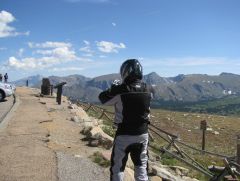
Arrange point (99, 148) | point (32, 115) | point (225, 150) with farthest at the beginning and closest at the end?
1. point (225, 150)
2. point (32, 115)
3. point (99, 148)

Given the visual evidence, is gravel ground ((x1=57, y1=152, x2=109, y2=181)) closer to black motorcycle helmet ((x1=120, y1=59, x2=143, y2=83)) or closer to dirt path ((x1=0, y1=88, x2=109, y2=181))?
dirt path ((x1=0, y1=88, x2=109, y2=181))

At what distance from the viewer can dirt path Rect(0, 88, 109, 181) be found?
961cm

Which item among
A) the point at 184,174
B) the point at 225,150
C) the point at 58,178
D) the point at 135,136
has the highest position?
the point at 135,136

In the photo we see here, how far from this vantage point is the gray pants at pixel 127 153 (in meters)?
6.67

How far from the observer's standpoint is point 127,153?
679 cm

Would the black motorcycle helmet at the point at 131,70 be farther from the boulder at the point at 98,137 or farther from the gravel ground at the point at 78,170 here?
the boulder at the point at 98,137

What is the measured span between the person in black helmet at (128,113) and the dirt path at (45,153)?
2.92 m

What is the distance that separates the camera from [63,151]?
12.1 m

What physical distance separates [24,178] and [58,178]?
755 millimetres

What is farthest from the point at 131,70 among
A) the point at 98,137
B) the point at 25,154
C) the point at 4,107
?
the point at 4,107

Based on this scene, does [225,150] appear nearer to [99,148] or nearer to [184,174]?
[184,174]

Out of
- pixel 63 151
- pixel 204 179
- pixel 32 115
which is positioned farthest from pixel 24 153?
pixel 32 115

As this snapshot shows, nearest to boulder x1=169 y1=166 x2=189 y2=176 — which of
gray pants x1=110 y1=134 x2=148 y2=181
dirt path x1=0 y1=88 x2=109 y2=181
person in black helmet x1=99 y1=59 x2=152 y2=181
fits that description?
dirt path x1=0 y1=88 x2=109 y2=181

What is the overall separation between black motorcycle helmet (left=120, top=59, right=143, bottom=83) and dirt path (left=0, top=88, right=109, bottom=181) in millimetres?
3560
